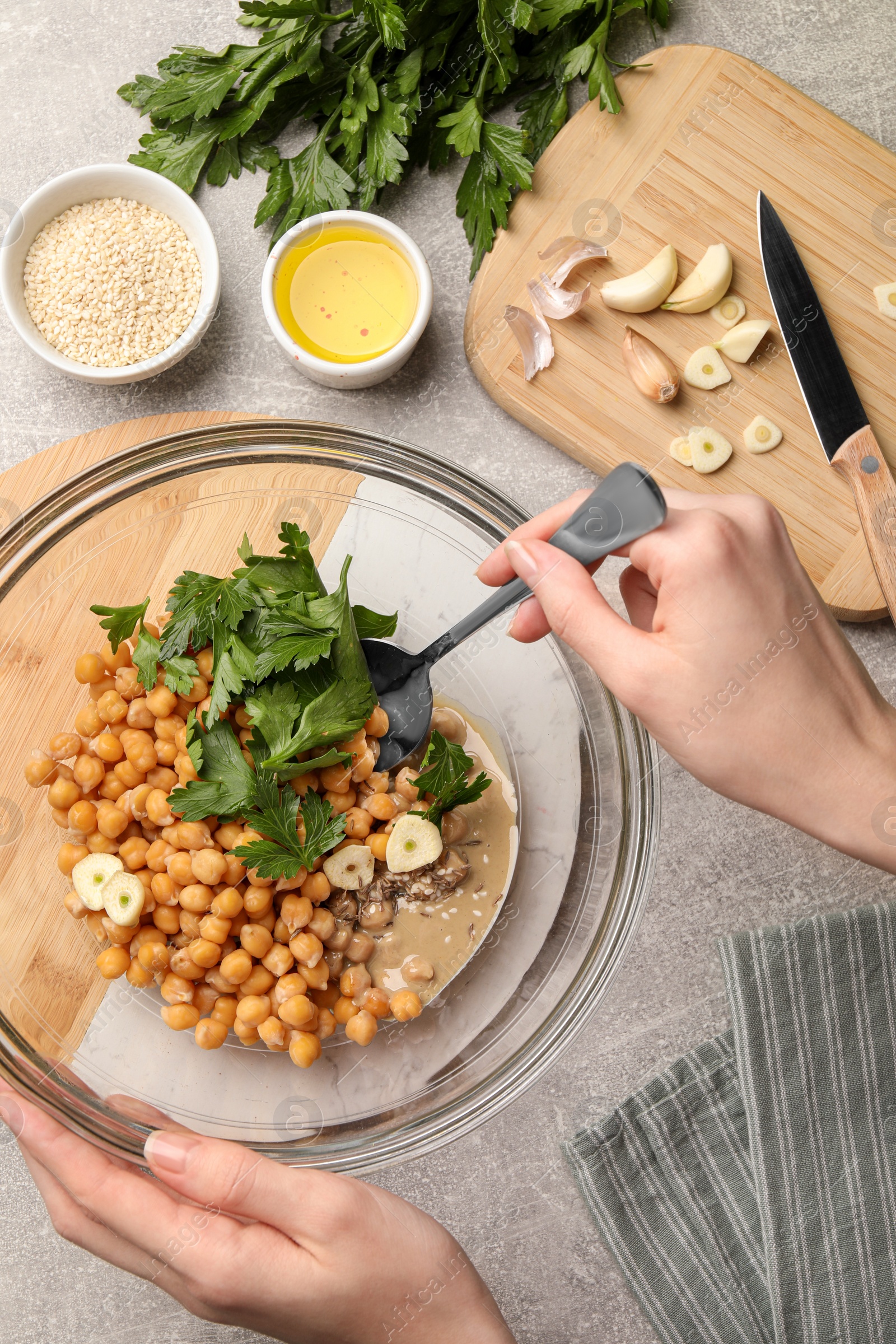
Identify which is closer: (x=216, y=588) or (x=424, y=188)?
(x=216, y=588)

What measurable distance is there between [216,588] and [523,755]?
64cm

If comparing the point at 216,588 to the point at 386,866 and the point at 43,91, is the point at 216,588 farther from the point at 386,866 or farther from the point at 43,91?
the point at 43,91

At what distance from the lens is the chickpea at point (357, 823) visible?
58.9 inches

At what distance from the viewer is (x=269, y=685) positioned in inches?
55.3

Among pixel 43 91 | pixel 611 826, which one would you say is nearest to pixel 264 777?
pixel 611 826

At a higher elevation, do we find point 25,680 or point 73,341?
point 73,341

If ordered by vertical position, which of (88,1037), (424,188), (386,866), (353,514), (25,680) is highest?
(424,188)

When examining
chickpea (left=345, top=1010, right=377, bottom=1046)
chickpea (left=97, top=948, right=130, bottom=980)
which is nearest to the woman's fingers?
chickpea (left=345, top=1010, right=377, bottom=1046)

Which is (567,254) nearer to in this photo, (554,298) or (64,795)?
(554,298)

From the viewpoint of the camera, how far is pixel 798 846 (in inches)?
73.8

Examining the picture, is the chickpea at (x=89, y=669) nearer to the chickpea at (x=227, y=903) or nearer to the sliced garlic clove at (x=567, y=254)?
the chickpea at (x=227, y=903)

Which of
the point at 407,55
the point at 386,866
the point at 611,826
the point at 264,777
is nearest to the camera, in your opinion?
the point at 264,777

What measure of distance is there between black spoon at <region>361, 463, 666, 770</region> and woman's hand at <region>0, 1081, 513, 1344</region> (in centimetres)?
65

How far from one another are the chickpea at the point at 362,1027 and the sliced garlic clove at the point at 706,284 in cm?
143
